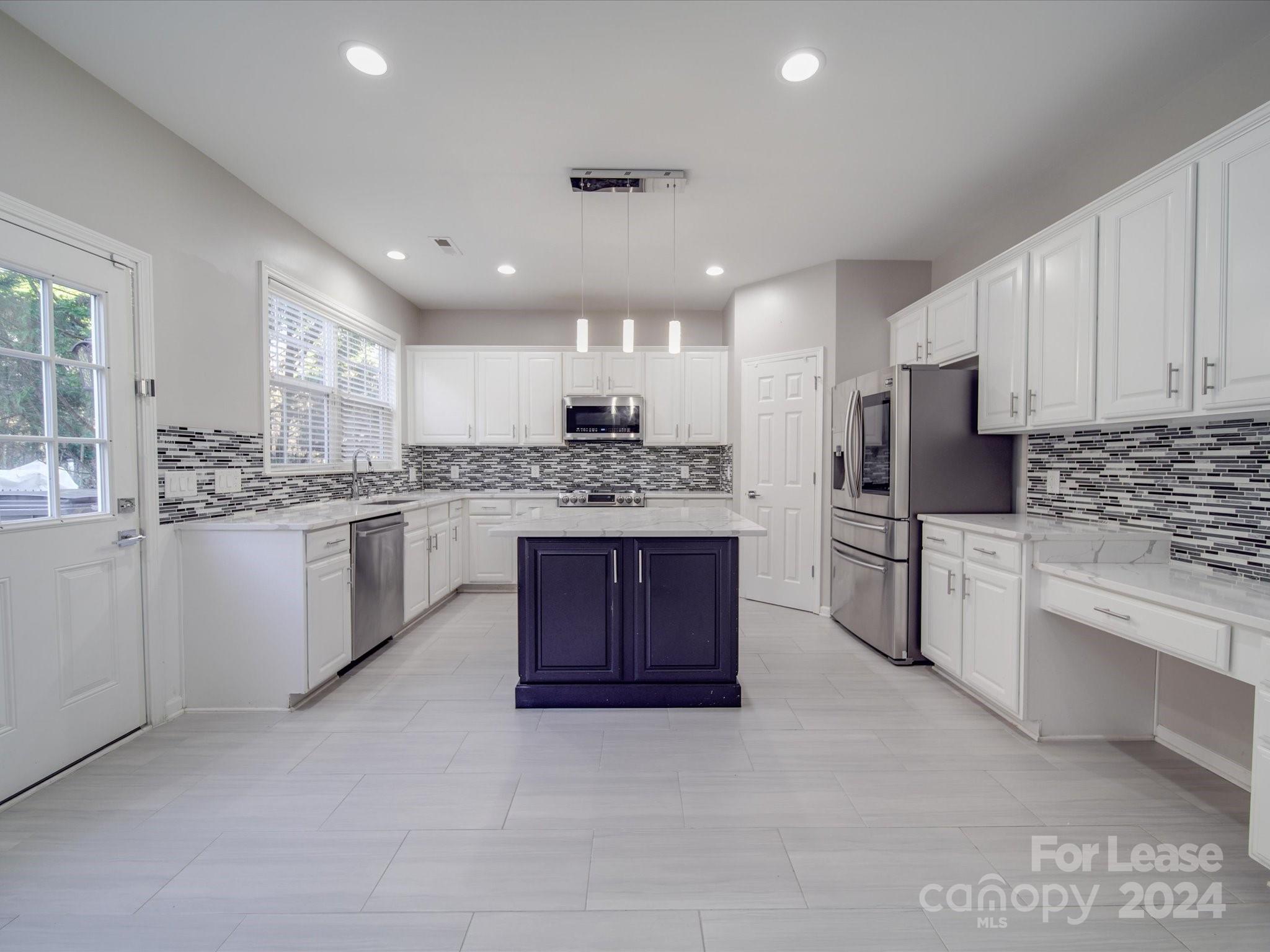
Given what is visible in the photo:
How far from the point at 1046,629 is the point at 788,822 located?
4.87 ft

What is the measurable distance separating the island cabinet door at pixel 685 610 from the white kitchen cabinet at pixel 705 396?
108 inches

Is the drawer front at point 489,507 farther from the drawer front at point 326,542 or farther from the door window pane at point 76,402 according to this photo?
the door window pane at point 76,402

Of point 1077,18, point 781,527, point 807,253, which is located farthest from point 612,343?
point 1077,18

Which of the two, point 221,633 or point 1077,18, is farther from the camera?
point 221,633

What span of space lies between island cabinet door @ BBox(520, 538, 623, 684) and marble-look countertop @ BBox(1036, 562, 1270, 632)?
76.7 inches

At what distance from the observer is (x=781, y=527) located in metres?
4.57

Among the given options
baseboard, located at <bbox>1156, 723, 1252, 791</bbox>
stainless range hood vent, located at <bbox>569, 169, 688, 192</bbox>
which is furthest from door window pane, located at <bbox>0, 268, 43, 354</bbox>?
baseboard, located at <bbox>1156, 723, 1252, 791</bbox>

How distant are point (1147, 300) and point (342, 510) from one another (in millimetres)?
4135

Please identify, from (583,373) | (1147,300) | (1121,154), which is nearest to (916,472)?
(1147,300)

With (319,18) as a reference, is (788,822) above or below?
below

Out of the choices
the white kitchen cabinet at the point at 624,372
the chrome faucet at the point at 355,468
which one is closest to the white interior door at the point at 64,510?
the chrome faucet at the point at 355,468

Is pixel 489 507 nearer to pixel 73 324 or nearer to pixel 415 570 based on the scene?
pixel 415 570

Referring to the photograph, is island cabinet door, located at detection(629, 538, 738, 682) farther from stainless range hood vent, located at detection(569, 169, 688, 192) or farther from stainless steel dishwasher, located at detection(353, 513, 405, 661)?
stainless range hood vent, located at detection(569, 169, 688, 192)

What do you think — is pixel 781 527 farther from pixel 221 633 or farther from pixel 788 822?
pixel 221 633
